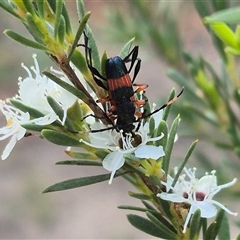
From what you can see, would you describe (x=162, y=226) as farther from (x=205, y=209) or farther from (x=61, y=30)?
(x=61, y=30)

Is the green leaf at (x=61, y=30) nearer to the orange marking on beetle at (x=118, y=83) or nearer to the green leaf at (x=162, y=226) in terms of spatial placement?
the orange marking on beetle at (x=118, y=83)

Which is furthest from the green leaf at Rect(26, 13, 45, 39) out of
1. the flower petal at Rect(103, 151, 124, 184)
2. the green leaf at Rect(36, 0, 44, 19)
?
the flower petal at Rect(103, 151, 124, 184)

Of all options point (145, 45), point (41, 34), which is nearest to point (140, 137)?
point (41, 34)

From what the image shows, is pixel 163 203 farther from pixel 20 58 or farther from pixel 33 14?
pixel 20 58

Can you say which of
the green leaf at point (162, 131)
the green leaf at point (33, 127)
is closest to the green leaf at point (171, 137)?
the green leaf at point (162, 131)

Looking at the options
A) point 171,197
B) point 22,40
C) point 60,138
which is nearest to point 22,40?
point 22,40
